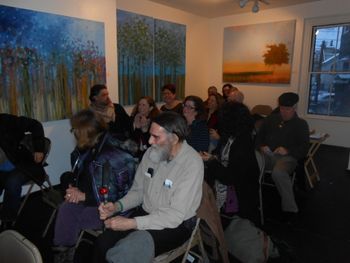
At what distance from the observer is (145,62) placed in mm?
4980

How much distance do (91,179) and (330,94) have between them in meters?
5.38

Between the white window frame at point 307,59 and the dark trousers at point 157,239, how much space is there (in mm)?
5006

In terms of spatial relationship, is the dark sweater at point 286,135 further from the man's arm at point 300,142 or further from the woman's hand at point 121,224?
the woman's hand at point 121,224

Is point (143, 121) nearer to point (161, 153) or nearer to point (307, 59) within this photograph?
point (161, 153)

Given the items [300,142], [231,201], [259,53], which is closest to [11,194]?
[231,201]

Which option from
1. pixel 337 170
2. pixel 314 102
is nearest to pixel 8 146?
pixel 337 170

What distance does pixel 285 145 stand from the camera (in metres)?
3.25

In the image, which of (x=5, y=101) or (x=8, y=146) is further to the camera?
(x=5, y=101)

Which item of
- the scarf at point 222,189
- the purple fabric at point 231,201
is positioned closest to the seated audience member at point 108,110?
the scarf at point 222,189

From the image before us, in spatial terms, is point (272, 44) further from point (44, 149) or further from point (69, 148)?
point (44, 149)

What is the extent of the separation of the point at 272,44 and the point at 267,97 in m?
1.14

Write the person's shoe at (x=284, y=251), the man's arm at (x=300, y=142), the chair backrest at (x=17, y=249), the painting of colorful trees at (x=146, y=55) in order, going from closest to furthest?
the chair backrest at (x=17, y=249) → the person's shoe at (x=284, y=251) → the man's arm at (x=300, y=142) → the painting of colorful trees at (x=146, y=55)

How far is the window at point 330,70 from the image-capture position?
17.5 feet

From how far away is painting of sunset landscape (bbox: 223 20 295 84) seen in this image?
5.68 m
